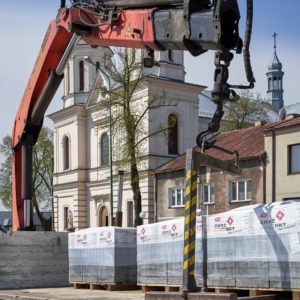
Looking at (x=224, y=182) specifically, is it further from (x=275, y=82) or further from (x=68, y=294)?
(x=275, y=82)

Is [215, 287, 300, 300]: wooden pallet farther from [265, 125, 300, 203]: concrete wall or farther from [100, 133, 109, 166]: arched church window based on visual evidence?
[100, 133, 109, 166]: arched church window

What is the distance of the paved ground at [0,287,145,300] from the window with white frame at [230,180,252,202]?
1595 cm

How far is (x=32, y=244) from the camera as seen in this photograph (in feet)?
72.7

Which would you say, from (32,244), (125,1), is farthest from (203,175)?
(125,1)

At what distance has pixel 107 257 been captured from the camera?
68.5 ft

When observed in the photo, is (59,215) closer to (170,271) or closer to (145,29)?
(170,271)

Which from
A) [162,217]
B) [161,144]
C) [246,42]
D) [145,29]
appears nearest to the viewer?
[246,42]

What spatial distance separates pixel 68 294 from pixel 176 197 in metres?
21.9

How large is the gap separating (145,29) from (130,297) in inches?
316

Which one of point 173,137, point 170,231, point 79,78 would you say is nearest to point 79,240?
point 170,231

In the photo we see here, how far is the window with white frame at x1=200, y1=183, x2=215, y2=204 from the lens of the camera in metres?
38.0

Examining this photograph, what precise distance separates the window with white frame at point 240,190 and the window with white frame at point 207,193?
1.50m

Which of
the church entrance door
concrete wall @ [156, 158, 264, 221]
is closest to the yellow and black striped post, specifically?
concrete wall @ [156, 158, 264, 221]

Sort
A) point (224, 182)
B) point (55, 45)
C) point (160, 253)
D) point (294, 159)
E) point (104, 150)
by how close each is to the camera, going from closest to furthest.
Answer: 1. point (55, 45)
2. point (160, 253)
3. point (294, 159)
4. point (224, 182)
5. point (104, 150)
